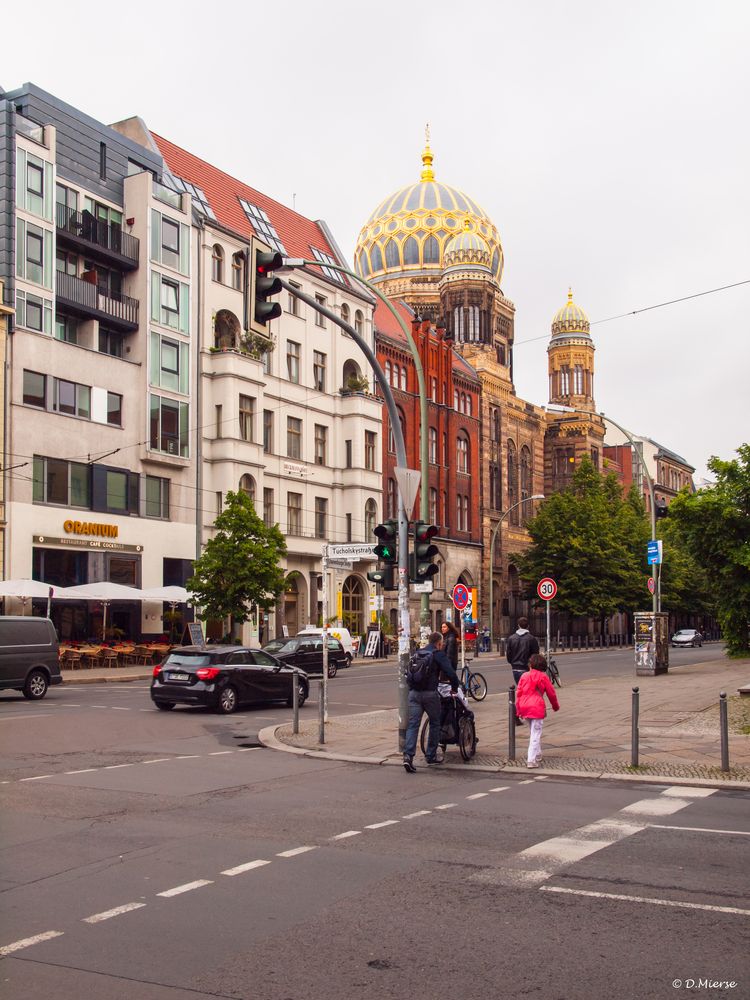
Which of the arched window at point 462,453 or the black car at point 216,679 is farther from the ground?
the arched window at point 462,453

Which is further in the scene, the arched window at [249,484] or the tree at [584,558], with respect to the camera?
the tree at [584,558]

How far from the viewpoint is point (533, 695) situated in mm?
14305

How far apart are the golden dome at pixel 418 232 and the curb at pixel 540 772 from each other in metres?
72.6

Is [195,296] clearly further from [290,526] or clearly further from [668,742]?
[668,742]

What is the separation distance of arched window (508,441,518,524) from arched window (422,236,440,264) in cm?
1586

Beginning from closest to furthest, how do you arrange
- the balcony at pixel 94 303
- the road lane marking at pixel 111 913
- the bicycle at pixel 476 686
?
the road lane marking at pixel 111 913 < the bicycle at pixel 476 686 < the balcony at pixel 94 303

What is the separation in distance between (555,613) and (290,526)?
28829 millimetres

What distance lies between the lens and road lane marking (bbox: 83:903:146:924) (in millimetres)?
6694

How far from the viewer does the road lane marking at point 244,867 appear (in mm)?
7941

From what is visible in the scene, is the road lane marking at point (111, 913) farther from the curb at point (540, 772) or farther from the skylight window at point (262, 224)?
the skylight window at point (262, 224)

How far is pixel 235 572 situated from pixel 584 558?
116 ft

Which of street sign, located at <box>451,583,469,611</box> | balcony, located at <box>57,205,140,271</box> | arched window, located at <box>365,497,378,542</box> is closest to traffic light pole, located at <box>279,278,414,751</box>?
street sign, located at <box>451,583,469,611</box>

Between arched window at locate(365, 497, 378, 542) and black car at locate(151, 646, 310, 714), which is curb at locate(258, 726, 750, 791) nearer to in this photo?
black car at locate(151, 646, 310, 714)

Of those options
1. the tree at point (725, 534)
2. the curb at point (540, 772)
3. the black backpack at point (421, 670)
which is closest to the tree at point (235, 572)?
the tree at point (725, 534)
